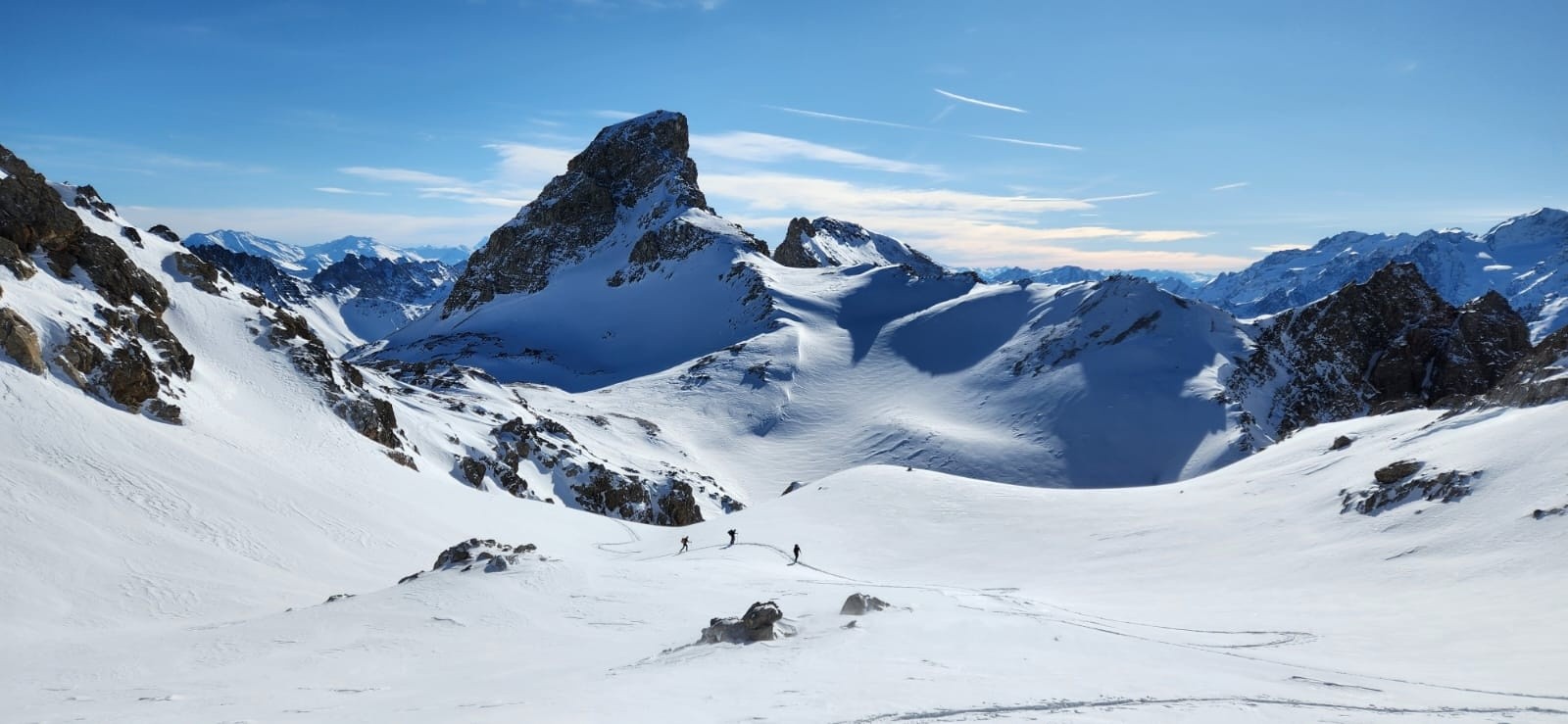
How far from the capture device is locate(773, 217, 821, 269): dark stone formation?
188250 mm

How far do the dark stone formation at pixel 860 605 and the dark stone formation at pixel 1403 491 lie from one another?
19.2 m

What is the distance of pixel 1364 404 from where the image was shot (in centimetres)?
9731

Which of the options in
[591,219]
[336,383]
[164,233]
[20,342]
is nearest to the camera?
[20,342]

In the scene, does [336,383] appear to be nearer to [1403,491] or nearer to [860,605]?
[860,605]

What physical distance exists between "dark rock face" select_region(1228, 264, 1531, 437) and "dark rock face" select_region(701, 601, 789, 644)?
299 feet

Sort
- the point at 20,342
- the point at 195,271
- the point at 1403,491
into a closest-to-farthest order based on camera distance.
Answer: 1. the point at 1403,491
2. the point at 20,342
3. the point at 195,271

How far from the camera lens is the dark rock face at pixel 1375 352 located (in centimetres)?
9588

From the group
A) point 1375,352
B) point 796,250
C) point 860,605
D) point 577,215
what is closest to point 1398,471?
point 860,605

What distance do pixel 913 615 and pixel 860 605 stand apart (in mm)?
1326

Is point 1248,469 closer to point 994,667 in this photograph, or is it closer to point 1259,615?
point 1259,615

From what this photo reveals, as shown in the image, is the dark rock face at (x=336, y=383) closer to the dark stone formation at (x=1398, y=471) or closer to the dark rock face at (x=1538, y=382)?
the dark stone formation at (x=1398, y=471)

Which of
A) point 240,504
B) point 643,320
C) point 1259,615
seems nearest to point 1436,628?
point 1259,615

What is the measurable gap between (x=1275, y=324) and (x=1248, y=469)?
79.9 meters

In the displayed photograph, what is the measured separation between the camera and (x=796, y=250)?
19150 cm
